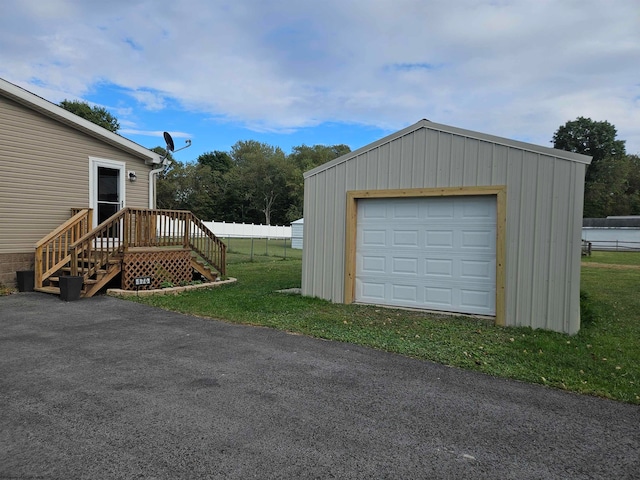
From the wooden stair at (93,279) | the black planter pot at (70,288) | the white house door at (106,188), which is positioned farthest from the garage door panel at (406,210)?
the white house door at (106,188)

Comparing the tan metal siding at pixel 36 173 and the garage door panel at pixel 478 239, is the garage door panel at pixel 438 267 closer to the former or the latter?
the garage door panel at pixel 478 239

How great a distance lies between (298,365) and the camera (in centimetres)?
450

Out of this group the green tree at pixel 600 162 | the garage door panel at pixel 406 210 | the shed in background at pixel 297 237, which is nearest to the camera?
the garage door panel at pixel 406 210

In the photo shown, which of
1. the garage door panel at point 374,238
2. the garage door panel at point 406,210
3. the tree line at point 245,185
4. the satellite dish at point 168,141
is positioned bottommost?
the garage door panel at point 374,238

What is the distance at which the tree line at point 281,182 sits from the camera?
51.6 metres

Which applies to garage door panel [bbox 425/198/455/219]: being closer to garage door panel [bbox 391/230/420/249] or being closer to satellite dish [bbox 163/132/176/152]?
garage door panel [bbox 391/230/420/249]

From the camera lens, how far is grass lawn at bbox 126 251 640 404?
4387mm

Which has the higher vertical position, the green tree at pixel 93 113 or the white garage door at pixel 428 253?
the green tree at pixel 93 113

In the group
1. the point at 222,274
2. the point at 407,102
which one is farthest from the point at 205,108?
the point at 222,274

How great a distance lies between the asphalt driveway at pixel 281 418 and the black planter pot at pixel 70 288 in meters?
2.73

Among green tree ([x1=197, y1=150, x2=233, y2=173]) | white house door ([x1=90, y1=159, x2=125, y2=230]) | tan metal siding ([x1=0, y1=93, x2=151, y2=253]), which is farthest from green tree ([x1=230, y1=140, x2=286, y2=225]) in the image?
tan metal siding ([x1=0, y1=93, x2=151, y2=253])

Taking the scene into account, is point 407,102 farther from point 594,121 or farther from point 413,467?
point 594,121

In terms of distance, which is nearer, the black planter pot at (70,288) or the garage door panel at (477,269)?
the garage door panel at (477,269)

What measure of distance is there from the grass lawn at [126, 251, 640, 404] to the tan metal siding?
3186mm
